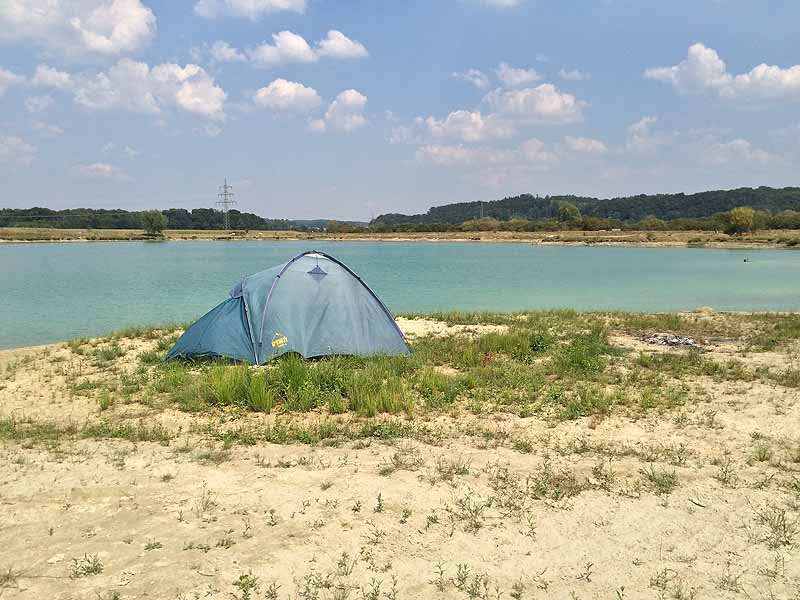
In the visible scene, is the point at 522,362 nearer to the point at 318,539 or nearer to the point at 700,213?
the point at 318,539

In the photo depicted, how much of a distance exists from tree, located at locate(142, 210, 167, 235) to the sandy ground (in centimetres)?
12741

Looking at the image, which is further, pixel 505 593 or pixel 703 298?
Result: pixel 703 298

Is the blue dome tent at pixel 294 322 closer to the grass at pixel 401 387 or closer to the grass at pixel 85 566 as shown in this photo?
the grass at pixel 401 387

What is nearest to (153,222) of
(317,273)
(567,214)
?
(567,214)

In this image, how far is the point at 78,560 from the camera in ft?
14.6

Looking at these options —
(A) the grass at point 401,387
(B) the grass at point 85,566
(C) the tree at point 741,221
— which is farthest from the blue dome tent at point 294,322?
(C) the tree at point 741,221

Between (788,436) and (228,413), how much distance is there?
7.42m

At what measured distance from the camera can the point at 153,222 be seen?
12394 cm

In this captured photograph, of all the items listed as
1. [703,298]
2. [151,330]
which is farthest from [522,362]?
[703,298]

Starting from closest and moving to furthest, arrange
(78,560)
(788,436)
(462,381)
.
Answer: (78,560), (788,436), (462,381)

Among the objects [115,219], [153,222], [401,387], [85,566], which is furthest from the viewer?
[115,219]

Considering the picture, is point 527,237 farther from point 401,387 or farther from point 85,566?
point 85,566

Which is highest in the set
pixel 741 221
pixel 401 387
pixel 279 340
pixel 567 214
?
pixel 567 214

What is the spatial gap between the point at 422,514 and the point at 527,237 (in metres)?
117
